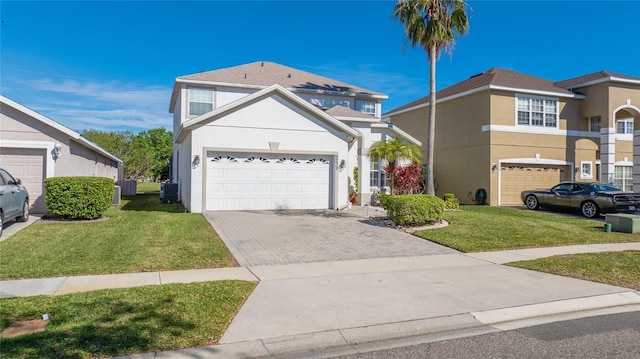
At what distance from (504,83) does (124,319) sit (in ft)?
73.7

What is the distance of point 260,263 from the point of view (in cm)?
863

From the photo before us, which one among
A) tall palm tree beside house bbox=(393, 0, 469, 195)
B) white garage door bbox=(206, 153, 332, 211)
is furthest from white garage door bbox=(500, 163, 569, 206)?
white garage door bbox=(206, 153, 332, 211)

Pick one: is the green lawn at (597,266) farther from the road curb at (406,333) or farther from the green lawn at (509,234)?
the green lawn at (509,234)

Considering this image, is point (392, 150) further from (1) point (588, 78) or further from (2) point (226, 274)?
(1) point (588, 78)

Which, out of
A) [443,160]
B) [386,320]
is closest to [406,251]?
[386,320]

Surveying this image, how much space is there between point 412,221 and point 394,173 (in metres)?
3.05

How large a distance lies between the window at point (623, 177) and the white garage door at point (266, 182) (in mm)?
18275

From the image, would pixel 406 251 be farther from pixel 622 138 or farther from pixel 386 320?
pixel 622 138

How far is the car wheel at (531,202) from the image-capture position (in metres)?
20.2

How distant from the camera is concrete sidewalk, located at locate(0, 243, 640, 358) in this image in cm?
484

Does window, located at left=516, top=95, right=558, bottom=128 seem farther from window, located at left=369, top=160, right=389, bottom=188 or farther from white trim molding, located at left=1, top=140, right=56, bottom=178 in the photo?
white trim molding, located at left=1, top=140, right=56, bottom=178

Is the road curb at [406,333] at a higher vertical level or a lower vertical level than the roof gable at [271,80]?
lower

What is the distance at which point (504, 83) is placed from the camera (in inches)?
885

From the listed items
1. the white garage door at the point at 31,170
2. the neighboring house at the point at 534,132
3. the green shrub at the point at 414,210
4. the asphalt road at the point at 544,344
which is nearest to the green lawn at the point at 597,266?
the asphalt road at the point at 544,344
